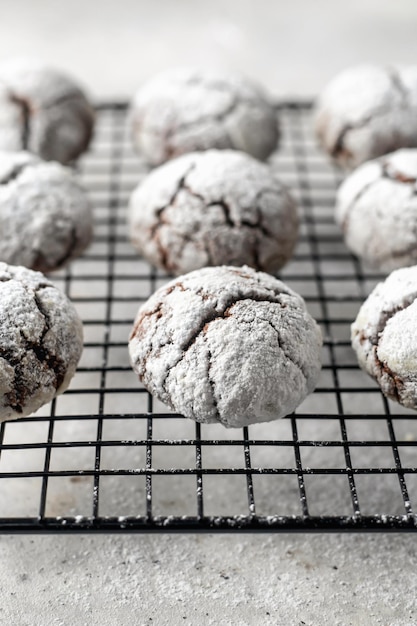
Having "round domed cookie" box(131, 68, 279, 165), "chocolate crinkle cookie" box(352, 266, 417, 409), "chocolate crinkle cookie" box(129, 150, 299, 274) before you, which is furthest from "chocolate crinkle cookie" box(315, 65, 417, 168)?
"chocolate crinkle cookie" box(352, 266, 417, 409)

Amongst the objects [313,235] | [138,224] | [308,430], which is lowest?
[308,430]

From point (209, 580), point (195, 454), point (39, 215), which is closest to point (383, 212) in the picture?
point (195, 454)

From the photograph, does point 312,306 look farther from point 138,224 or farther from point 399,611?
point 399,611

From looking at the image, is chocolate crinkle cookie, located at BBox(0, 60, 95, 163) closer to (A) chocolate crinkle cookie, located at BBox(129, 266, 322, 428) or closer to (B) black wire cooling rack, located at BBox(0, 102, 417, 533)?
(B) black wire cooling rack, located at BBox(0, 102, 417, 533)

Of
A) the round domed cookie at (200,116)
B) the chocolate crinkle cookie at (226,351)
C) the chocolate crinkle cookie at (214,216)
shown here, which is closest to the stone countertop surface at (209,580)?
the chocolate crinkle cookie at (226,351)

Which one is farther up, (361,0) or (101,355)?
(361,0)

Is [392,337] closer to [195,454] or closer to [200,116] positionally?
[195,454]

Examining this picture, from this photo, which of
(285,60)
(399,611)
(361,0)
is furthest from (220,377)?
(361,0)
